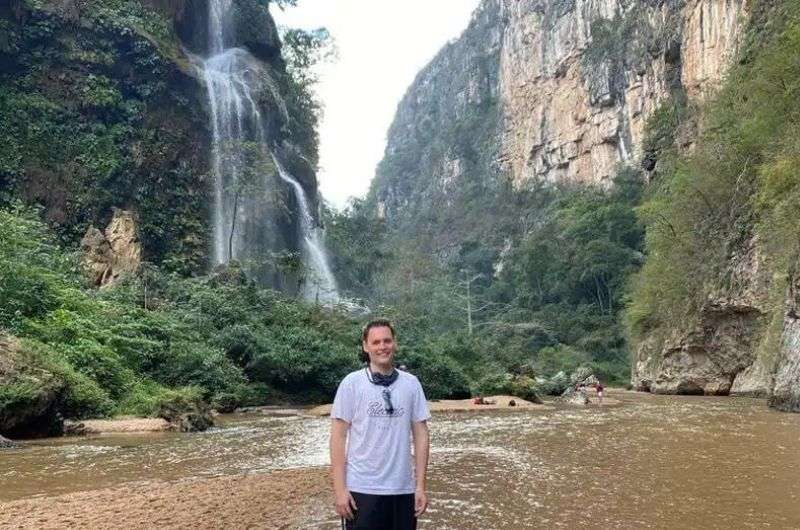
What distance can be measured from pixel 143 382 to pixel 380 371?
13888mm

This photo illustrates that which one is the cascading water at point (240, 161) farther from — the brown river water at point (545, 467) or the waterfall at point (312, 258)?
the brown river water at point (545, 467)

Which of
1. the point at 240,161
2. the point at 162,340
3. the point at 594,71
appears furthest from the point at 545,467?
the point at 594,71

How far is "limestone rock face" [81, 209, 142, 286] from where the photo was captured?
2303 cm

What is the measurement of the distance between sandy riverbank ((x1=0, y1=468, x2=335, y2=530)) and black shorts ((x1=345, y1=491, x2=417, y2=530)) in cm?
239

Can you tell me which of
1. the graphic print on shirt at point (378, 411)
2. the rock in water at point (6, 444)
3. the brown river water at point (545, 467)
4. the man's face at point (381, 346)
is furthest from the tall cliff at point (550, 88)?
the graphic print on shirt at point (378, 411)

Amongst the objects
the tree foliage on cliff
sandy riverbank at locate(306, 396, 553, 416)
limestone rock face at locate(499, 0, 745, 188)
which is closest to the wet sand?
sandy riverbank at locate(306, 396, 553, 416)

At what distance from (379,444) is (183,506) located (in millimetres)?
3410

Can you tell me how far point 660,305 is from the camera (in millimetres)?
29234

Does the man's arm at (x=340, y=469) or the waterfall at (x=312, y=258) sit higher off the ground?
the waterfall at (x=312, y=258)

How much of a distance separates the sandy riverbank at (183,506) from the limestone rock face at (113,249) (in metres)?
16.2

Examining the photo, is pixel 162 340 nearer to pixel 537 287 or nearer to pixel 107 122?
pixel 107 122

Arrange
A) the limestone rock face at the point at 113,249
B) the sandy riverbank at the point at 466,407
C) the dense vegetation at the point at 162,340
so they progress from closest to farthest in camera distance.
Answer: the dense vegetation at the point at 162,340, the sandy riverbank at the point at 466,407, the limestone rock face at the point at 113,249

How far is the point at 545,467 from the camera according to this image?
7840mm

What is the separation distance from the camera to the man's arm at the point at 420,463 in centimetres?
320
